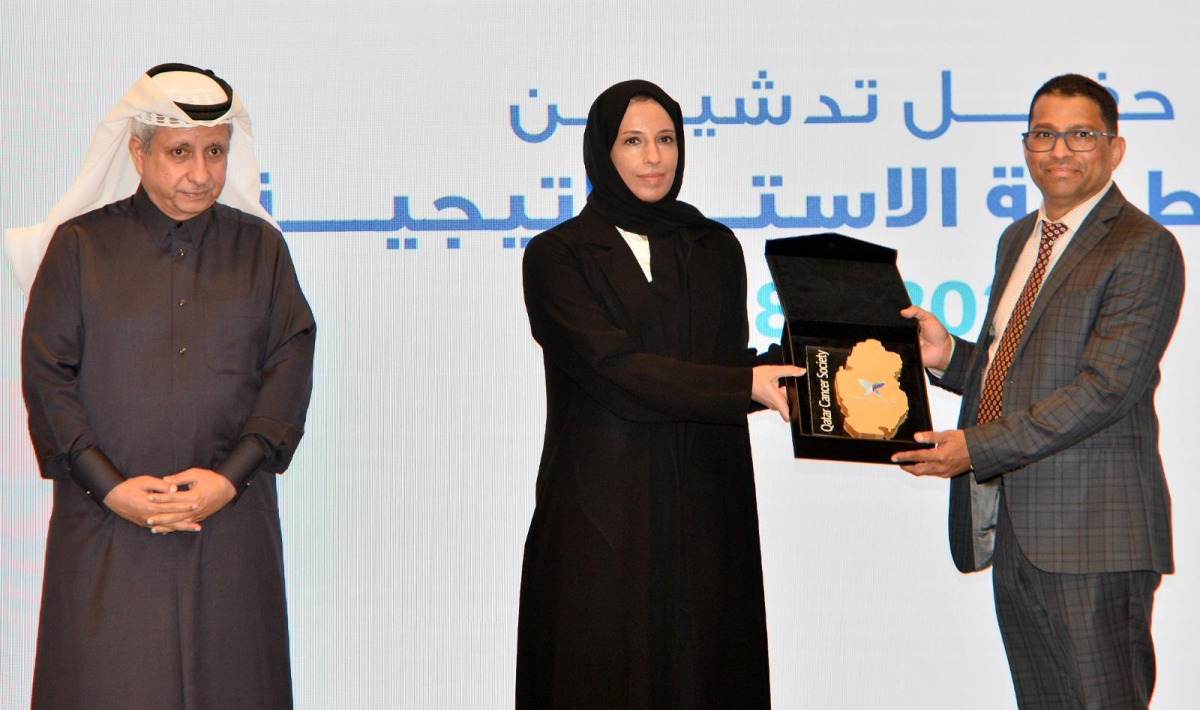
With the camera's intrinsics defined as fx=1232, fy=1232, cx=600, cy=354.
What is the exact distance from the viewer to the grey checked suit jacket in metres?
2.66

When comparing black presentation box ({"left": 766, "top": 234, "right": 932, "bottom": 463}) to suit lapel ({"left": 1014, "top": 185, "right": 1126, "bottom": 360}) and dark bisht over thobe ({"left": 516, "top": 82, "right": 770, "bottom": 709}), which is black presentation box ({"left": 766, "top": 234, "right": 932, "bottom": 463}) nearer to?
dark bisht over thobe ({"left": 516, "top": 82, "right": 770, "bottom": 709})

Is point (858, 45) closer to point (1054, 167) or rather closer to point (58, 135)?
point (1054, 167)

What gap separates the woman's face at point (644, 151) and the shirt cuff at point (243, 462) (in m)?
1.04

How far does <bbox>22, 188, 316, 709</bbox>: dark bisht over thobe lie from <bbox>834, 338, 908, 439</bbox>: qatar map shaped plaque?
1.29 metres

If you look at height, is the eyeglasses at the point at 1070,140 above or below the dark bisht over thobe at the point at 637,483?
above

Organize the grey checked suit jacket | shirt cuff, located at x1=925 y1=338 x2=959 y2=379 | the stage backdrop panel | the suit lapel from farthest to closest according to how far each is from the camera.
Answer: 1. the stage backdrop panel
2. shirt cuff, located at x1=925 y1=338 x2=959 y2=379
3. the suit lapel
4. the grey checked suit jacket

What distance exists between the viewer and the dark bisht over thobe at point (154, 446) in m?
2.78

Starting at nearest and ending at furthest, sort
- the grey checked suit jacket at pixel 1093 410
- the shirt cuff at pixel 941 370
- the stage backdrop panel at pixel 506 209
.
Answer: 1. the grey checked suit jacket at pixel 1093 410
2. the shirt cuff at pixel 941 370
3. the stage backdrop panel at pixel 506 209

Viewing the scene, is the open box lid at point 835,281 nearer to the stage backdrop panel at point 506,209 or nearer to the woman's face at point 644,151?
the woman's face at point 644,151

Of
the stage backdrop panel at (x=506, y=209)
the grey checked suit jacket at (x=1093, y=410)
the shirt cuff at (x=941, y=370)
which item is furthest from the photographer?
the stage backdrop panel at (x=506, y=209)

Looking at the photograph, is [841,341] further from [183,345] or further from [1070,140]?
[183,345]

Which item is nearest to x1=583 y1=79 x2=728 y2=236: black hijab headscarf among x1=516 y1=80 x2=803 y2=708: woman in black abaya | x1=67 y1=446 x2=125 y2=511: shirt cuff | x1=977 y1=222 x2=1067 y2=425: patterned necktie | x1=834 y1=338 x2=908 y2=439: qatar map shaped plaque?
x1=516 y1=80 x2=803 y2=708: woman in black abaya

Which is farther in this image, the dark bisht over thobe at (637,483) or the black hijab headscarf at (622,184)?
the black hijab headscarf at (622,184)

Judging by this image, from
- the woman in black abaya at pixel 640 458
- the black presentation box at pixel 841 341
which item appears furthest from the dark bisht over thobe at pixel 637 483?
the black presentation box at pixel 841 341
